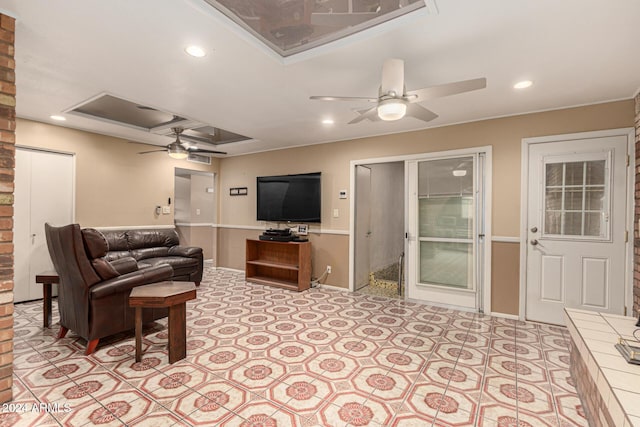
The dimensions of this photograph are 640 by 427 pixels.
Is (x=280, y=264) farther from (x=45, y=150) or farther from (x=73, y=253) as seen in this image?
(x=45, y=150)

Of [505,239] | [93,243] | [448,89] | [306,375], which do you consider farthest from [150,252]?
[505,239]

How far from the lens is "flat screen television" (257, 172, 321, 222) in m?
5.14

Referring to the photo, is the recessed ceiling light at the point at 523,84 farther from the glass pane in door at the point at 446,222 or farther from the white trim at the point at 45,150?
the white trim at the point at 45,150

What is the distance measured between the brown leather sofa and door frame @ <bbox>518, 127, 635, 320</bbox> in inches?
188

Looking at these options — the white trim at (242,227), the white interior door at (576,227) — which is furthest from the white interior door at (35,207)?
the white interior door at (576,227)

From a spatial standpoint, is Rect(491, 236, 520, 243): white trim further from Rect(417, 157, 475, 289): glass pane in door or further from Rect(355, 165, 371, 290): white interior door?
Rect(355, 165, 371, 290): white interior door

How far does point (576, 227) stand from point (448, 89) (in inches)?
104

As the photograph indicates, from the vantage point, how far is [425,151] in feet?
13.8

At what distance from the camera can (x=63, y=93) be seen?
10.3 feet

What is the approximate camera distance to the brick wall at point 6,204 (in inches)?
74.9

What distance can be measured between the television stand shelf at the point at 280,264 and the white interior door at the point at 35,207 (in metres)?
2.85

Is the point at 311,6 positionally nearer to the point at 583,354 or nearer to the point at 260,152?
the point at 583,354

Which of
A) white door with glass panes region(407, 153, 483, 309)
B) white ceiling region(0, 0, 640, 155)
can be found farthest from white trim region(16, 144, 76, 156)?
white door with glass panes region(407, 153, 483, 309)

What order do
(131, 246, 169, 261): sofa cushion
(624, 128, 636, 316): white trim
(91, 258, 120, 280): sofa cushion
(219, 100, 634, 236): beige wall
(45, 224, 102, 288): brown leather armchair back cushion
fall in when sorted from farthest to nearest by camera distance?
(131, 246, 169, 261): sofa cushion, (219, 100, 634, 236): beige wall, (624, 128, 636, 316): white trim, (91, 258, 120, 280): sofa cushion, (45, 224, 102, 288): brown leather armchair back cushion
